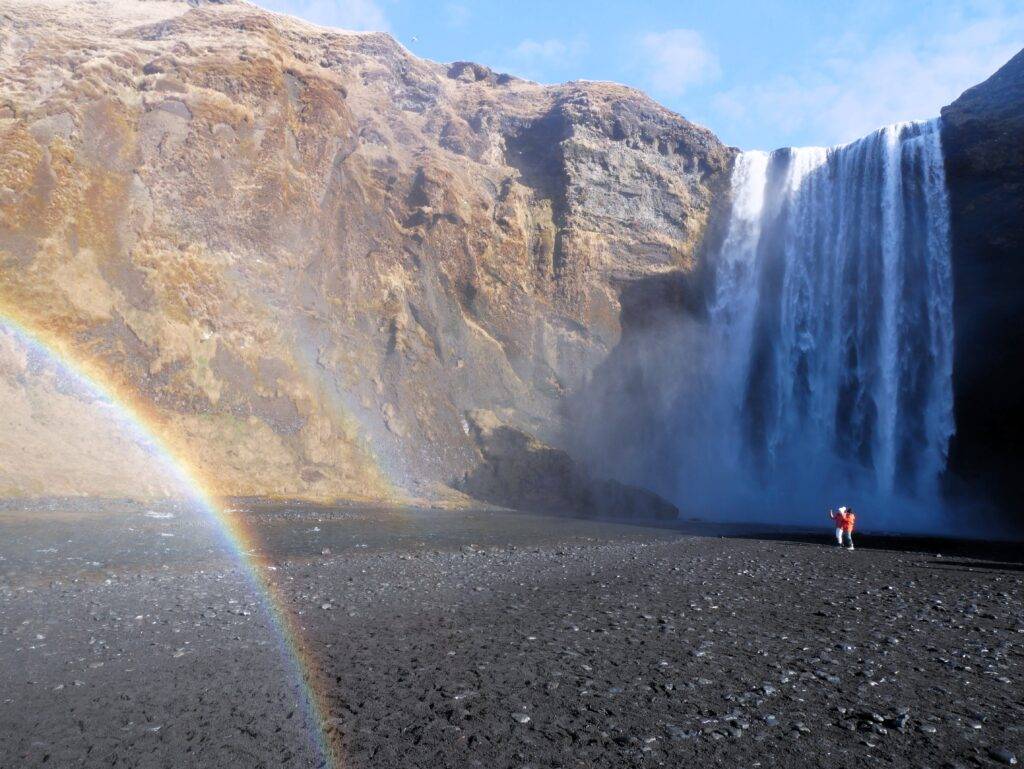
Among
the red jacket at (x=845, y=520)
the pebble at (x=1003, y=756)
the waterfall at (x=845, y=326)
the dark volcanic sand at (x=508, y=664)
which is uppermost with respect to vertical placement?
the waterfall at (x=845, y=326)

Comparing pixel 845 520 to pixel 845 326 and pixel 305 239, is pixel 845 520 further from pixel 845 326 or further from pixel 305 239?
pixel 305 239

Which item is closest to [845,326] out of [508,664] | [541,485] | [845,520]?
[541,485]

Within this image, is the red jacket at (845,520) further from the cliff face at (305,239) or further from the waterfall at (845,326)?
the waterfall at (845,326)

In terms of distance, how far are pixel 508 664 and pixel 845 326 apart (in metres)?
44.1

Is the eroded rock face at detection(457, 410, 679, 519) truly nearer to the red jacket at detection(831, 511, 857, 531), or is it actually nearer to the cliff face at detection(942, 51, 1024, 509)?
the red jacket at detection(831, 511, 857, 531)

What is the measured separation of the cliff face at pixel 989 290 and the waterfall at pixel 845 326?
0.95 m

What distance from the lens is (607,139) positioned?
53.2 m

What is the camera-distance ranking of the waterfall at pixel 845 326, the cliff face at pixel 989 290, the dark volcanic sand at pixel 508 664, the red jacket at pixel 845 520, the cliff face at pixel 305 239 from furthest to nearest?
the waterfall at pixel 845 326 < the cliff face at pixel 989 290 < the cliff face at pixel 305 239 < the red jacket at pixel 845 520 < the dark volcanic sand at pixel 508 664

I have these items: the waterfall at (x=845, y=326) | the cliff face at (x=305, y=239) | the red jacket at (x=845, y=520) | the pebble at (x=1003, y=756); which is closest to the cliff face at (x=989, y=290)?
the waterfall at (x=845, y=326)

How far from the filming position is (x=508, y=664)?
705 cm

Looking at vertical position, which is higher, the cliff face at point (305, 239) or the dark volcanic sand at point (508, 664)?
the cliff face at point (305, 239)

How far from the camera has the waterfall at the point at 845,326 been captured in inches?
1594

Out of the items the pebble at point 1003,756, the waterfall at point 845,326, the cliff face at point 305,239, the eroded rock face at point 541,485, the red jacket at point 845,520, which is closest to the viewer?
the pebble at point 1003,756

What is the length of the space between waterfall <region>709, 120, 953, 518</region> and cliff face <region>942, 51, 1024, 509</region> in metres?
0.95
